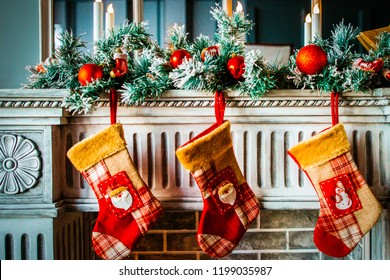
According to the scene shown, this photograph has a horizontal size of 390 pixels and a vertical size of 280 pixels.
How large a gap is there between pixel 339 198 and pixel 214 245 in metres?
0.31

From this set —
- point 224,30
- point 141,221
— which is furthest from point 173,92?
point 141,221

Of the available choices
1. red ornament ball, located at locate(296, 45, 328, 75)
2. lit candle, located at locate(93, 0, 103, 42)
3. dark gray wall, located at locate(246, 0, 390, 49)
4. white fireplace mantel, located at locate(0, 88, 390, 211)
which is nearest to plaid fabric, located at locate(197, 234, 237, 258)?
white fireplace mantel, located at locate(0, 88, 390, 211)

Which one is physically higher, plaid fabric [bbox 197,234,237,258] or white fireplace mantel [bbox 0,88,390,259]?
white fireplace mantel [bbox 0,88,390,259]

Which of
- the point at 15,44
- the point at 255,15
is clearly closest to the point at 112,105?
the point at 15,44

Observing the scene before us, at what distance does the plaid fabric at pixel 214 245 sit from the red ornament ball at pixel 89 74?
442 mm

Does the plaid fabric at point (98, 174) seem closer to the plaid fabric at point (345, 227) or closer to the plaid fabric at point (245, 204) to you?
the plaid fabric at point (245, 204)

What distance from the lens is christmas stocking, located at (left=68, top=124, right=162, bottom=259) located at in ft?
3.03

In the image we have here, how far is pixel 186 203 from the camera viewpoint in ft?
3.28

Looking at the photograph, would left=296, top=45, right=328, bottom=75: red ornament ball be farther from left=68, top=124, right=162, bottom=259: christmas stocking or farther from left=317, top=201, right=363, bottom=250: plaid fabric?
left=68, top=124, right=162, bottom=259: christmas stocking

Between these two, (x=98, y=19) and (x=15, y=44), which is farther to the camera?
(x=15, y=44)

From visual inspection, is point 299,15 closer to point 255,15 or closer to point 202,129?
point 255,15

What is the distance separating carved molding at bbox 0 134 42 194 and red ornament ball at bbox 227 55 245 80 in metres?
0.51

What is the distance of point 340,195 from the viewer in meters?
0.93
